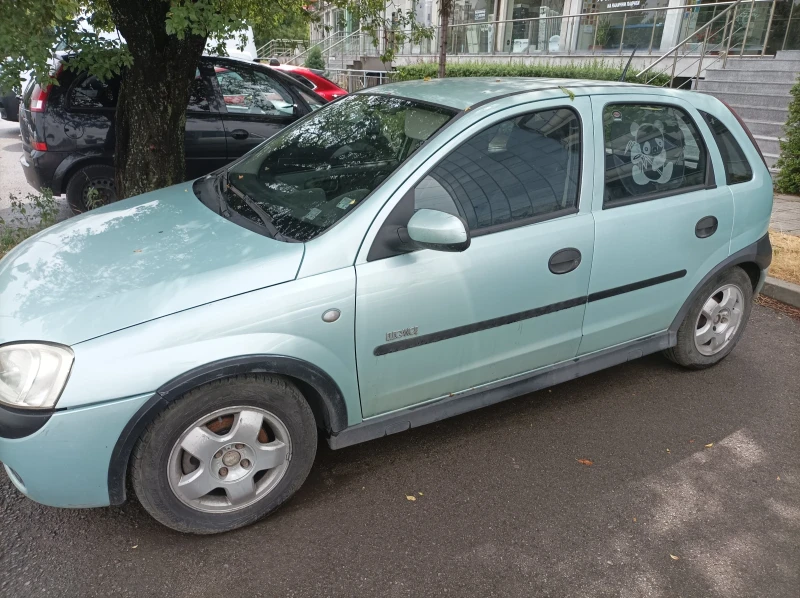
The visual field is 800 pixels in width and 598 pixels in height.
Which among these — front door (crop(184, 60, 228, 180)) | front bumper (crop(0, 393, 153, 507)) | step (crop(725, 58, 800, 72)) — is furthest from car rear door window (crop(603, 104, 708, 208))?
step (crop(725, 58, 800, 72))

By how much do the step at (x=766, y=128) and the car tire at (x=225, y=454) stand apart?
9.81 metres

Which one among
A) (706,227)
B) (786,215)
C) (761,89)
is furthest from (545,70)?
(706,227)

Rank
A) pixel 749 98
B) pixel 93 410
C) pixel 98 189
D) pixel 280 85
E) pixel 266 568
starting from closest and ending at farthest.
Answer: pixel 93 410 < pixel 266 568 < pixel 98 189 < pixel 280 85 < pixel 749 98

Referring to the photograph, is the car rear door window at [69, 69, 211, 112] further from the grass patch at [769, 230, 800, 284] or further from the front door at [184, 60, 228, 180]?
the grass patch at [769, 230, 800, 284]

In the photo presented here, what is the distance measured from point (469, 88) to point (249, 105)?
4193 millimetres

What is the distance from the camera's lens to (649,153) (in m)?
3.41

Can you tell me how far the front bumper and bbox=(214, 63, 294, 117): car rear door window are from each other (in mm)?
5065

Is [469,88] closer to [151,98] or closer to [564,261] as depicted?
[564,261]

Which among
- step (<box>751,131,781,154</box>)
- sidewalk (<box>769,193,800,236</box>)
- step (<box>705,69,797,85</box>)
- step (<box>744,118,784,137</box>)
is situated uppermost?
step (<box>705,69,797,85</box>)

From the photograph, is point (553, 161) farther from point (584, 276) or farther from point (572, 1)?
point (572, 1)

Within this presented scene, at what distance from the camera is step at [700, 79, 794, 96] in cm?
1047

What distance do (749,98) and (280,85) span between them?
8.14 metres

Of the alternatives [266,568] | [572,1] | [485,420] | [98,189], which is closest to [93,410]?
[266,568]

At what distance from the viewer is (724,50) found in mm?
12453
